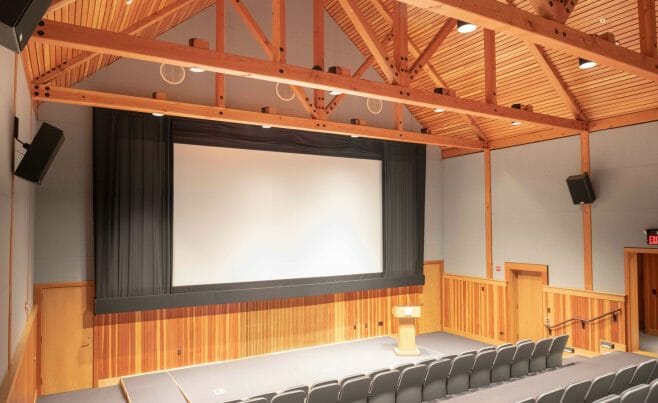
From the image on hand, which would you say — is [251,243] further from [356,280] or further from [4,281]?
[4,281]

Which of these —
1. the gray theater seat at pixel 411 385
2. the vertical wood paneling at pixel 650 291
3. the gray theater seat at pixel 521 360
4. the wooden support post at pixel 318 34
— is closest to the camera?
the gray theater seat at pixel 411 385

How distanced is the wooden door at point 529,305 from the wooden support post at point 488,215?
0.71 m

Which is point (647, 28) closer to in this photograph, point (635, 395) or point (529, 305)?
point (635, 395)

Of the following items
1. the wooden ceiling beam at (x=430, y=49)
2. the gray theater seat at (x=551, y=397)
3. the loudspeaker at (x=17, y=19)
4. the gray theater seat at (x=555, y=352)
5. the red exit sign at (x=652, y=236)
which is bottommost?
the gray theater seat at (x=555, y=352)

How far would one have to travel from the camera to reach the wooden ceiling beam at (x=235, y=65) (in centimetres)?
500

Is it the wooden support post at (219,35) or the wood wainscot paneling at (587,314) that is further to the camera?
the wood wainscot paneling at (587,314)

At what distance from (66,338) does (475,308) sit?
375 inches

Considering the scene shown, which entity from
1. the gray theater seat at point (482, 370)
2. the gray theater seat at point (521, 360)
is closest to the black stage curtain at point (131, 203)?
the gray theater seat at point (482, 370)

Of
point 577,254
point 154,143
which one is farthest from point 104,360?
point 577,254

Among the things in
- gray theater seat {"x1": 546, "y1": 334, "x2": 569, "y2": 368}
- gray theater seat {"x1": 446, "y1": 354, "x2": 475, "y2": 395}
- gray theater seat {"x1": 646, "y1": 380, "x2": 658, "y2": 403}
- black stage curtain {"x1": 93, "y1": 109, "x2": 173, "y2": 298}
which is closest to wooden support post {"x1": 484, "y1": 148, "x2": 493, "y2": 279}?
gray theater seat {"x1": 546, "y1": 334, "x2": 569, "y2": 368}

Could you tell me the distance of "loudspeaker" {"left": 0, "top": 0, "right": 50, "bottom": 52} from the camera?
296 centimetres

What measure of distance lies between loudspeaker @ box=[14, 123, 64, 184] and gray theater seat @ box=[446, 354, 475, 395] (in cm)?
626

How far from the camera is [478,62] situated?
34.4ft

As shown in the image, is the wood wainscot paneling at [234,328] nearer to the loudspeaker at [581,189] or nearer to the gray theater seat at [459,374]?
the gray theater seat at [459,374]
